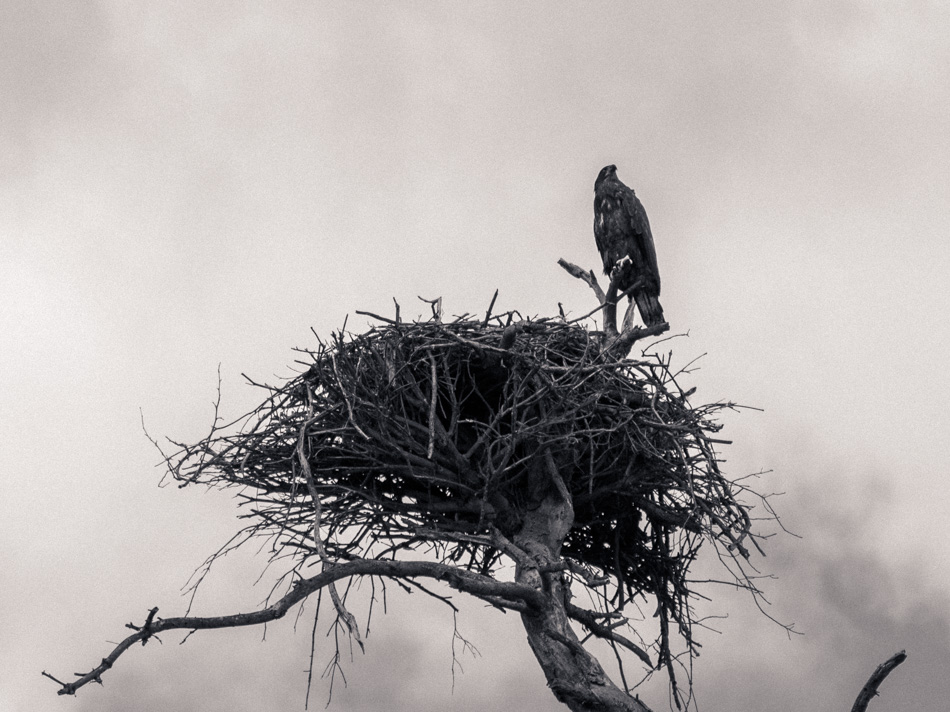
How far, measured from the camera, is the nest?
6.26 m

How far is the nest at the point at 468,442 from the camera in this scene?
6.26 metres

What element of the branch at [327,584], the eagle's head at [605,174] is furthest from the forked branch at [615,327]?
the eagle's head at [605,174]

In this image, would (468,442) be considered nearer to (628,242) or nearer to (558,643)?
(558,643)

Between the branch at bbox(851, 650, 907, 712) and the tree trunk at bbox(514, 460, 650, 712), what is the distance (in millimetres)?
1213

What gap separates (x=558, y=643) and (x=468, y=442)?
1619 millimetres

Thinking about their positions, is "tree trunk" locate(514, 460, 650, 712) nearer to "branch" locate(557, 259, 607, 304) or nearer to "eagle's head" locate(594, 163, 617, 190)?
"branch" locate(557, 259, 607, 304)

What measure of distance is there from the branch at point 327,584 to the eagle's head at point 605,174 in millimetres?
5774

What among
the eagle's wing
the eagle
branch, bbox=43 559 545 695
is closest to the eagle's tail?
the eagle

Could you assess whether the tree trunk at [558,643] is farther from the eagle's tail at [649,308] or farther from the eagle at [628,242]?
the eagle at [628,242]

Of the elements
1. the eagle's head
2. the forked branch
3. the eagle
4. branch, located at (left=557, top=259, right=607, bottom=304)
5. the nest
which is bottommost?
the nest

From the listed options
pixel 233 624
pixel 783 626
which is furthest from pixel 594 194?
pixel 233 624

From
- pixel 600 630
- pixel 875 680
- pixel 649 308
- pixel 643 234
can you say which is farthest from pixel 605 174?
pixel 875 680

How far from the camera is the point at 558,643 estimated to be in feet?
19.3

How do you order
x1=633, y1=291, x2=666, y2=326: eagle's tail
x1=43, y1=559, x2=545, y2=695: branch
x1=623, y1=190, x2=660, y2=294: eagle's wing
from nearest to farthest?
1. x1=43, y1=559, x2=545, y2=695: branch
2. x1=633, y1=291, x2=666, y2=326: eagle's tail
3. x1=623, y1=190, x2=660, y2=294: eagle's wing
